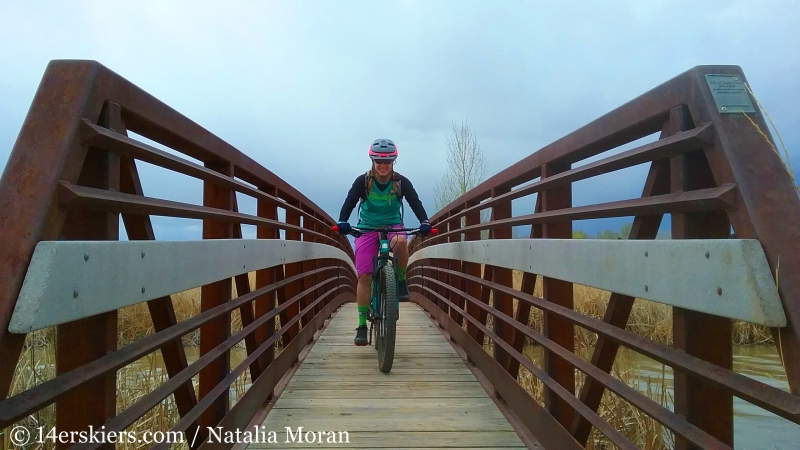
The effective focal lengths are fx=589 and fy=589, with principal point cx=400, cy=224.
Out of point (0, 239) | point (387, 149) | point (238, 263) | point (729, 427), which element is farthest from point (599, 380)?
point (387, 149)

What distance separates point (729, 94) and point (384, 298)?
330 cm

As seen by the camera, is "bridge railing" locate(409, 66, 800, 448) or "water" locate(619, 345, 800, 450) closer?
"bridge railing" locate(409, 66, 800, 448)

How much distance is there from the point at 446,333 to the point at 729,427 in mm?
4383

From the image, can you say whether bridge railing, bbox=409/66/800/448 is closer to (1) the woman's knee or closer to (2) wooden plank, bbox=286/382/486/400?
(2) wooden plank, bbox=286/382/486/400

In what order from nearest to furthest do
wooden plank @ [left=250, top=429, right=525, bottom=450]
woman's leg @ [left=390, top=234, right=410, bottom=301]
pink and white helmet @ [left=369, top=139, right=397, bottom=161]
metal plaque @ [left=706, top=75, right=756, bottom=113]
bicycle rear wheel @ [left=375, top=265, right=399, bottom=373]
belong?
metal plaque @ [left=706, top=75, right=756, bottom=113] → wooden plank @ [left=250, top=429, right=525, bottom=450] → bicycle rear wheel @ [left=375, top=265, right=399, bottom=373] → pink and white helmet @ [left=369, top=139, right=397, bottom=161] → woman's leg @ [left=390, top=234, right=410, bottom=301]

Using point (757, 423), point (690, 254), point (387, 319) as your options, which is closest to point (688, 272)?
point (690, 254)

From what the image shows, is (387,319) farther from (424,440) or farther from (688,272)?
(688,272)

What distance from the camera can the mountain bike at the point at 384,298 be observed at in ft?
13.5

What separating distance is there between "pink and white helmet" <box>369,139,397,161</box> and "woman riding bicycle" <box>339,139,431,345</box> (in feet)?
0.26

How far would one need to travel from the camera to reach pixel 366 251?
488 centimetres

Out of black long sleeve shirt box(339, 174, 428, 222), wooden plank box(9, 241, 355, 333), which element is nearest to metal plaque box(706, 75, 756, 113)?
wooden plank box(9, 241, 355, 333)

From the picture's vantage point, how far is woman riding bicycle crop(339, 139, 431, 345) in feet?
15.6

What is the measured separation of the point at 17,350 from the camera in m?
1.15

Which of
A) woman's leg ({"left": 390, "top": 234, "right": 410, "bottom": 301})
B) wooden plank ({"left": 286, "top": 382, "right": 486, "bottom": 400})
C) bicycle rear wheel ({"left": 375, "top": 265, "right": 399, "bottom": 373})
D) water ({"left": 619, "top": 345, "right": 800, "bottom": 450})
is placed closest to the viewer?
wooden plank ({"left": 286, "top": 382, "right": 486, "bottom": 400})
